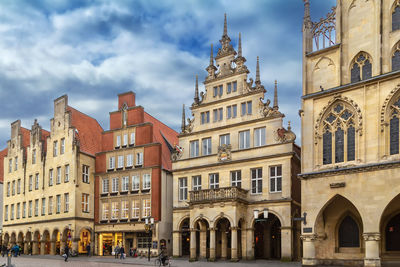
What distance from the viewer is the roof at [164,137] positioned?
51031mm

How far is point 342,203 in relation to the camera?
31609 millimetres

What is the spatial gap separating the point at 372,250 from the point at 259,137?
16399 millimetres

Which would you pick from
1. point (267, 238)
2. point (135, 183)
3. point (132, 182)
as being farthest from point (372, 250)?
point (132, 182)

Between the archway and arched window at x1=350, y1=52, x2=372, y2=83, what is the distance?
16.8m

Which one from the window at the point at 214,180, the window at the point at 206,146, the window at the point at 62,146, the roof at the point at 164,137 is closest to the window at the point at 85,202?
the window at the point at 62,146

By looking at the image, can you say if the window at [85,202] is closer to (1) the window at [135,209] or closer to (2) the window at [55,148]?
(1) the window at [135,209]

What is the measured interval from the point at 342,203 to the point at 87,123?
1424 inches

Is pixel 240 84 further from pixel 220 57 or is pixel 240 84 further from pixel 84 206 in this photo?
pixel 84 206

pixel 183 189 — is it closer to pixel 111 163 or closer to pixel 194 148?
pixel 194 148

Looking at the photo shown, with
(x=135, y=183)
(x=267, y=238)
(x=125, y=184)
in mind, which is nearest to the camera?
(x=267, y=238)

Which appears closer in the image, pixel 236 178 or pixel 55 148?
pixel 236 178

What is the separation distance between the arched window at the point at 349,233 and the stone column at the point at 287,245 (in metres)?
7.69

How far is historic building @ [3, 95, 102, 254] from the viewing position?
52.8m

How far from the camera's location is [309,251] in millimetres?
31062
